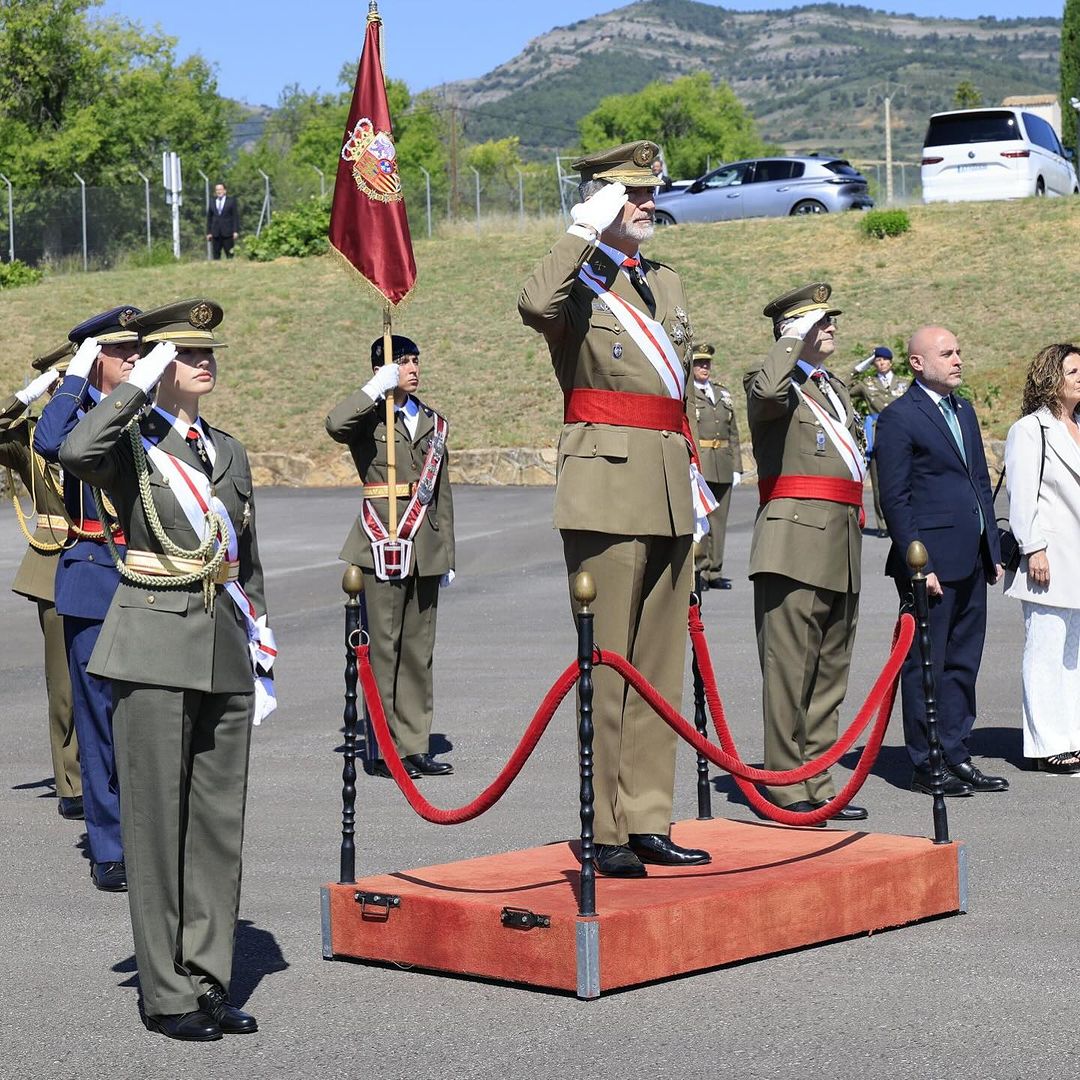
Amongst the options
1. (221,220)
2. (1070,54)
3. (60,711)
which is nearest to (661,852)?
(60,711)

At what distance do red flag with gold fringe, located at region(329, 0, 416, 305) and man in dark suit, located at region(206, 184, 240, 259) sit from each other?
3514 centimetres

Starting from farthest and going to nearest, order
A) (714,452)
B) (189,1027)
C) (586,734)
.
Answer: (714,452)
(586,734)
(189,1027)

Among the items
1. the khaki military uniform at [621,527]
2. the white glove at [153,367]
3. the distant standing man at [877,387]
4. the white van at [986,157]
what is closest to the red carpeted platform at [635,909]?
the khaki military uniform at [621,527]

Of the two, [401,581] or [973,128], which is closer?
[401,581]

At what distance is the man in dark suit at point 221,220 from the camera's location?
46.3 m

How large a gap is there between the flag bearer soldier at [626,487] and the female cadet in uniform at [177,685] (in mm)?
1306

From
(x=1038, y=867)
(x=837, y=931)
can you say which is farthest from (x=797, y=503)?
(x=837, y=931)

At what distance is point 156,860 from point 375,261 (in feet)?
20.8

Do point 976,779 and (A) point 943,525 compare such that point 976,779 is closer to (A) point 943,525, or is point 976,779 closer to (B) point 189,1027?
(A) point 943,525

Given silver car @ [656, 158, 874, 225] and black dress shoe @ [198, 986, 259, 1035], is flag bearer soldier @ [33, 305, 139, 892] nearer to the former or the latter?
black dress shoe @ [198, 986, 259, 1035]

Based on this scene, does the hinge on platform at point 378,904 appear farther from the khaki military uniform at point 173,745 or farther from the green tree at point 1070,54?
the green tree at point 1070,54

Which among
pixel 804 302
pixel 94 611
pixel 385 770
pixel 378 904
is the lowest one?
pixel 385 770

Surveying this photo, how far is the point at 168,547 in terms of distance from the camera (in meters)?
5.91

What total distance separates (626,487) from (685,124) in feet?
411
